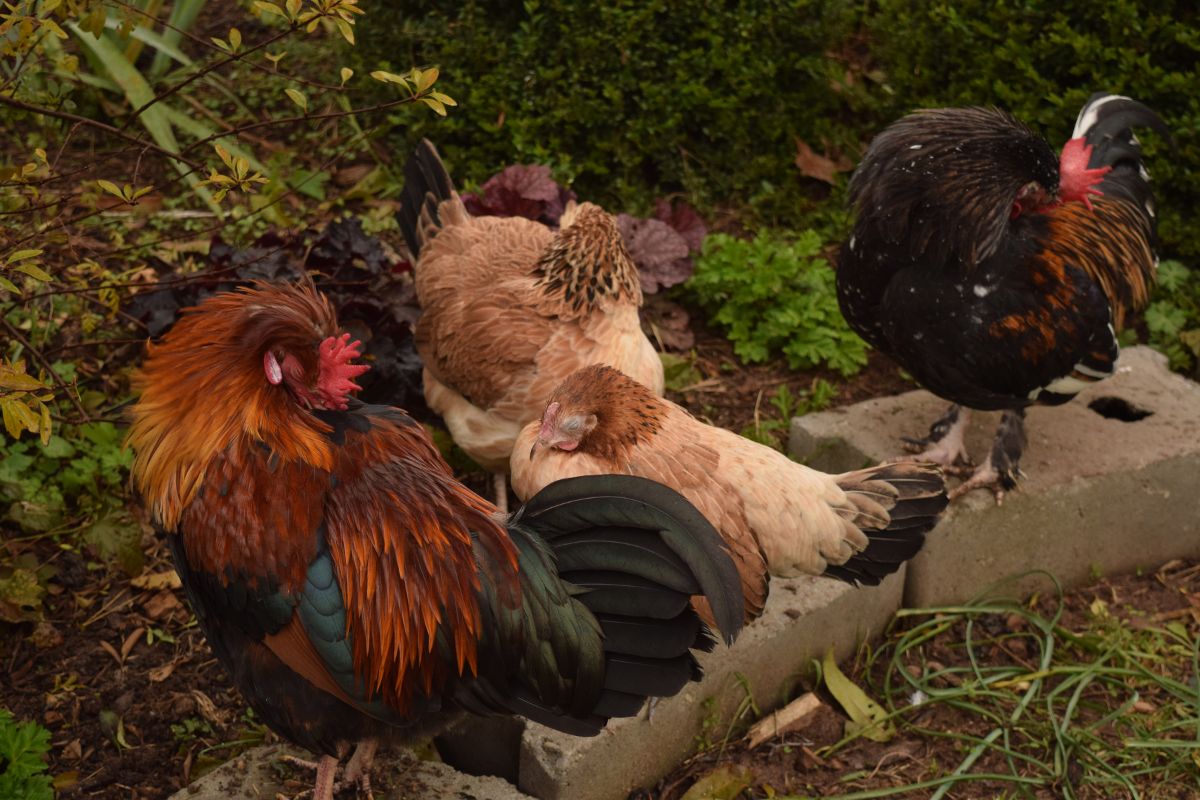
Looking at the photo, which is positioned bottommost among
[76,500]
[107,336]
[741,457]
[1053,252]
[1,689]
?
[1,689]

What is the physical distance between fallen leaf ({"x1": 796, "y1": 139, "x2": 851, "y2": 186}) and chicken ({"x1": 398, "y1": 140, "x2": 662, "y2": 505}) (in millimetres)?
2342

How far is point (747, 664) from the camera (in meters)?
4.16

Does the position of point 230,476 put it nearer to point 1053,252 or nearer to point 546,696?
point 546,696

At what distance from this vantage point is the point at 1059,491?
480 centimetres

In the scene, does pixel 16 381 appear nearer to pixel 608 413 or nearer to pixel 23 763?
pixel 23 763

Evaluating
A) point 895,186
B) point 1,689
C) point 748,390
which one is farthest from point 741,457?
point 1,689

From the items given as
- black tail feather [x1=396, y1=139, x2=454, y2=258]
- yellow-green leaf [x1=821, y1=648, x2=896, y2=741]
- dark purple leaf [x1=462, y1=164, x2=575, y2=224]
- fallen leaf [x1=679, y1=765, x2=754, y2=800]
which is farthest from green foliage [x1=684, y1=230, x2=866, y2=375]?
fallen leaf [x1=679, y1=765, x2=754, y2=800]

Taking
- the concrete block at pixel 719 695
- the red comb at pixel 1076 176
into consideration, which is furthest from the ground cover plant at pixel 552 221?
the red comb at pixel 1076 176

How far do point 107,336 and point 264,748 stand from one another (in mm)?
2459

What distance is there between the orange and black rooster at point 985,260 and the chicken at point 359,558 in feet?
5.81

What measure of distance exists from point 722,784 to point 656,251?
2864 mm

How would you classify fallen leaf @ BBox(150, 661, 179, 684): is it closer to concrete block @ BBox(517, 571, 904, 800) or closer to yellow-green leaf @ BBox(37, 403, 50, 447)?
concrete block @ BBox(517, 571, 904, 800)

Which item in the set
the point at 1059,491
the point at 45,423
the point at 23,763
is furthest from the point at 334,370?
the point at 1059,491

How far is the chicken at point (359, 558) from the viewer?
121 inches
